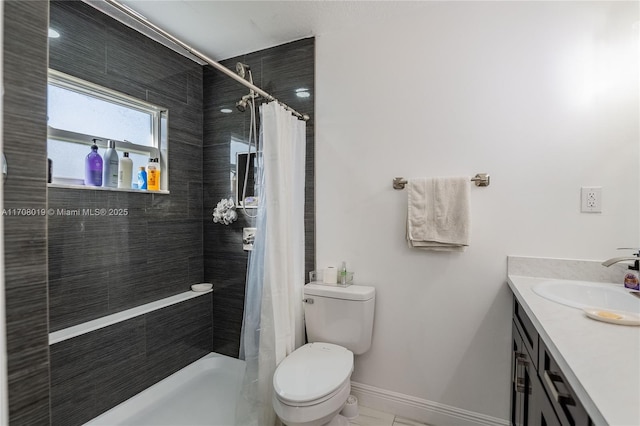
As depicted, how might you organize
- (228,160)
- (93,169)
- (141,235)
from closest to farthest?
1. (93,169)
2. (141,235)
3. (228,160)

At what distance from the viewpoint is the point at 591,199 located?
1.38 metres

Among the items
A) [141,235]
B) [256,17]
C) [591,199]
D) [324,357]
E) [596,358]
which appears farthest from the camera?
[141,235]

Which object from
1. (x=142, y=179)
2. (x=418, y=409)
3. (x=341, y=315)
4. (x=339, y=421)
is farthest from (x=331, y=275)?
(x=142, y=179)

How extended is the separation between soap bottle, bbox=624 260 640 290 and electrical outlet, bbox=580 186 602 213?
269mm

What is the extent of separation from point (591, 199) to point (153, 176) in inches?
99.4

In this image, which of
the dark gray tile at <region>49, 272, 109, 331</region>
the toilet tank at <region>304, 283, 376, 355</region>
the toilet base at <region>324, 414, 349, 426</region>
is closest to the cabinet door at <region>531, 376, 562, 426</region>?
the toilet tank at <region>304, 283, 376, 355</region>

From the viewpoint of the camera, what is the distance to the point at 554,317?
0.94m

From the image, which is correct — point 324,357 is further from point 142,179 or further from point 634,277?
point 142,179

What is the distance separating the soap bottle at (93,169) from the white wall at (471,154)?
1.32m

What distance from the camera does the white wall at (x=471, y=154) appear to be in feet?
4.48

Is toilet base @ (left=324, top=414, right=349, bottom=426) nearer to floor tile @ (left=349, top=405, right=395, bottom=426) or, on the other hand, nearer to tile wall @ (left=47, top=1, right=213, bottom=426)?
floor tile @ (left=349, top=405, right=395, bottom=426)

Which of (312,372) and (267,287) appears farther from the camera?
(267,287)

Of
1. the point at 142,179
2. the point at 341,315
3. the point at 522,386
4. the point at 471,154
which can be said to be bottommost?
the point at 522,386

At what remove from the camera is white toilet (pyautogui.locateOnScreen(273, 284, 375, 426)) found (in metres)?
1.23
